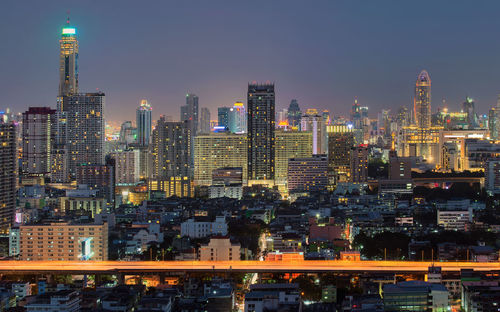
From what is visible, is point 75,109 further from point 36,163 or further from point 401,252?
point 401,252

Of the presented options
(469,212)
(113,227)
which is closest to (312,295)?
(113,227)

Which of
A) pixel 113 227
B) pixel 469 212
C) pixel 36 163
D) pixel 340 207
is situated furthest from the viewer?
pixel 36 163

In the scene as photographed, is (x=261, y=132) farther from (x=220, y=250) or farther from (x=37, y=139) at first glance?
(x=220, y=250)

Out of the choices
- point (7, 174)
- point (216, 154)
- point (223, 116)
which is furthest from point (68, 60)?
point (7, 174)

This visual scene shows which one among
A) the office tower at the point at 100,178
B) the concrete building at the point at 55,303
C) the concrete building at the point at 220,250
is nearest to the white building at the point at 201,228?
the concrete building at the point at 220,250

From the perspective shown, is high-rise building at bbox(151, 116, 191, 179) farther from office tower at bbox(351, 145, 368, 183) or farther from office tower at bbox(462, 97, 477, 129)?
office tower at bbox(462, 97, 477, 129)
